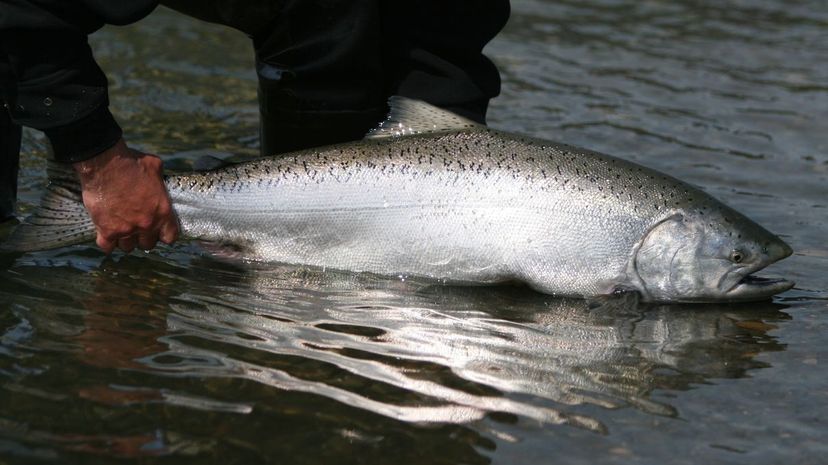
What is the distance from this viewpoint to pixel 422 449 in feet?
A: 9.37

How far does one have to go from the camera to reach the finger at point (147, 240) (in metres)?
4.03

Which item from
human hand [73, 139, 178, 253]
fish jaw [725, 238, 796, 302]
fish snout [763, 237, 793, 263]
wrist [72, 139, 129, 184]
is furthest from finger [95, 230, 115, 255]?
fish snout [763, 237, 793, 263]

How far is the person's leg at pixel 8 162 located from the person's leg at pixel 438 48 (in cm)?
147

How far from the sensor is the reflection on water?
118 inches

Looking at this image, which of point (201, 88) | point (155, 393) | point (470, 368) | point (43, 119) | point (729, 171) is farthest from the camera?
point (201, 88)

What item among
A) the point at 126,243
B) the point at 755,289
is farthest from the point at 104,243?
the point at 755,289

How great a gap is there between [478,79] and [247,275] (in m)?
1.33

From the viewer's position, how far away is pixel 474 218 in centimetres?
405

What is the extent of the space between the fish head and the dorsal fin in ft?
2.67

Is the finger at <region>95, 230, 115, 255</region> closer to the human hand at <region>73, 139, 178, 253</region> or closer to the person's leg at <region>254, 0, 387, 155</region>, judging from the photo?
the human hand at <region>73, 139, 178, 253</region>

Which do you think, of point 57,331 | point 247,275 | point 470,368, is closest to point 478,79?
point 247,275

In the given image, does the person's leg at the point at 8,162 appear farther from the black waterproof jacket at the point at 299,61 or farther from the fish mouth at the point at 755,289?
the fish mouth at the point at 755,289

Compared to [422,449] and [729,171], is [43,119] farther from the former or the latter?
[729,171]

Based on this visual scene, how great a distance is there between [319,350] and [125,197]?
0.95 m
